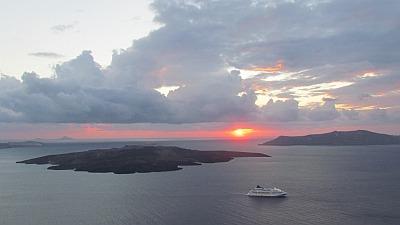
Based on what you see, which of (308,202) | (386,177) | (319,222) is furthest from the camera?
(386,177)

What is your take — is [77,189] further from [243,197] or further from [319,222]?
[319,222]

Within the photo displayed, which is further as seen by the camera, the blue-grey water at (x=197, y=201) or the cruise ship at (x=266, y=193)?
the cruise ship at (x=266, y=193)

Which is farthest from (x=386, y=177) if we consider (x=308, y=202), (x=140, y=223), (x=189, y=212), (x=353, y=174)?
(x=140, y=223)

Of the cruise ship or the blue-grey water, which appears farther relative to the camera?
the cruise ship

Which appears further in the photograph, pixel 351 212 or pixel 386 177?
pixel 386 177

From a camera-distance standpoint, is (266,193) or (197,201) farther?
(266,193)

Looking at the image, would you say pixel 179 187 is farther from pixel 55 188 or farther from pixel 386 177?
pixel 386 177

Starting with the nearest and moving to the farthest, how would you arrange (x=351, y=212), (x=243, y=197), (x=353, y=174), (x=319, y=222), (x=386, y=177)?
(x=319, y=222)
(x=351, y=212)
(x=243, y=197)
(x=386, y=177)
(x=353, y=174)

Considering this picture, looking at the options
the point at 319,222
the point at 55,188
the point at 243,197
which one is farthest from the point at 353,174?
the point at 55,188

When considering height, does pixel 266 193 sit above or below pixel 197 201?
above
